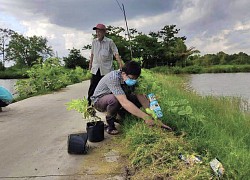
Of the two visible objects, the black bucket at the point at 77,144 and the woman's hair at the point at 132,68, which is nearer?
the black bucket at the point at 77,144

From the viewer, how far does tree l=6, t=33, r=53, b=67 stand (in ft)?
173

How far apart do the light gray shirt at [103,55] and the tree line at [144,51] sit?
30032 mm

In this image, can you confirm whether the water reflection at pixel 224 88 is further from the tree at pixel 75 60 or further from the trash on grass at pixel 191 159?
the tree at pixel 75 60

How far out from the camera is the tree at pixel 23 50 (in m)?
52.8

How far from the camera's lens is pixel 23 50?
53.2 m

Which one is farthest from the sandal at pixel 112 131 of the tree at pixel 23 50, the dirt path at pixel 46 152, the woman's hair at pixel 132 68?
the tree at pixel 23 50

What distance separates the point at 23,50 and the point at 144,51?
73.2ft

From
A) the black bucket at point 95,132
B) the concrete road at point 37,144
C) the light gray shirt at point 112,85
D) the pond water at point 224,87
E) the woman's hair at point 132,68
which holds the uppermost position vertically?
the woman's hair at point 132,68

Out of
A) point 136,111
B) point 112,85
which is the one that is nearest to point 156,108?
point 136,111

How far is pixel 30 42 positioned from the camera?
53531 millimetres

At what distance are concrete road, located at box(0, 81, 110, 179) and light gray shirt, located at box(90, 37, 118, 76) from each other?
103 cm

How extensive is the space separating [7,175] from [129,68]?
6.16 ft

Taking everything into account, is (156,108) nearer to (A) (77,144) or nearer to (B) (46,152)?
(A) (77,144)

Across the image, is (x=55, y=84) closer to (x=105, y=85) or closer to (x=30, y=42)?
(x=105, y=85)
